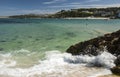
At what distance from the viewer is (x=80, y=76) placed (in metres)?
11.9

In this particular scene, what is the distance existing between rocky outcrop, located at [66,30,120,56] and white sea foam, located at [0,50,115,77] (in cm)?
43

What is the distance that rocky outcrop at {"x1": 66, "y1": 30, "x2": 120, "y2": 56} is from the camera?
14.9 m

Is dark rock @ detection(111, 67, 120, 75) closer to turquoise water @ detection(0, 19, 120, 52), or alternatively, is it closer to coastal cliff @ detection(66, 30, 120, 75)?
coastal cliff @ detection(66, 30, 120, 75)

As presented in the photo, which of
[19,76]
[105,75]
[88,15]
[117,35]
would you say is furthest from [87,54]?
[88,15]

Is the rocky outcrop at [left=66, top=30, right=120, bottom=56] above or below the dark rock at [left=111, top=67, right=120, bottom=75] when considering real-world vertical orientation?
above

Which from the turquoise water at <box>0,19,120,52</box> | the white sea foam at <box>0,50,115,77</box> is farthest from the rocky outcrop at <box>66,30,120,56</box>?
the turquoise water at <box>0,19,120,52</box>

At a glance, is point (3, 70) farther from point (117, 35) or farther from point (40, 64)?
point (117, 35)

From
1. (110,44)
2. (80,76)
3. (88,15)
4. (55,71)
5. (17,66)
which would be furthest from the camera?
(88,15)

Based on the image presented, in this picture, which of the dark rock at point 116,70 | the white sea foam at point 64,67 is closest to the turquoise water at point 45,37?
the white sea foam at point 64,67

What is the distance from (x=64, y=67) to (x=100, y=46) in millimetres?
2839

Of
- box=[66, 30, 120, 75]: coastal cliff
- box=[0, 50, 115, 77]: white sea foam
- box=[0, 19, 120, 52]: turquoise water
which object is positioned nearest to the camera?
box=[0, 50, 115, 77]: white sea foam

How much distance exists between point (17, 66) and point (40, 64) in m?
1.27

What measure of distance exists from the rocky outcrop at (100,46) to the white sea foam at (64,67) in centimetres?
43

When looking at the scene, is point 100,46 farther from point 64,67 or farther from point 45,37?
point 45,37
